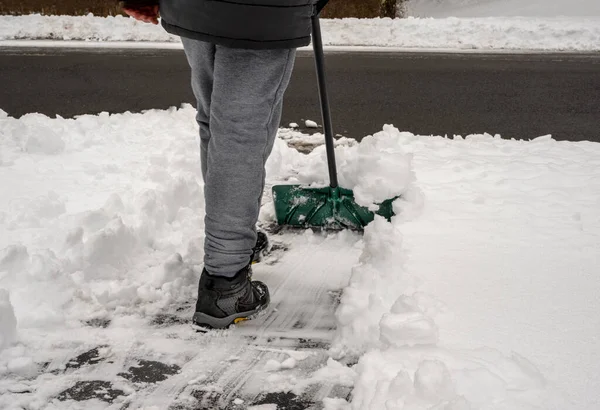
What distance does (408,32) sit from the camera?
1084 cm

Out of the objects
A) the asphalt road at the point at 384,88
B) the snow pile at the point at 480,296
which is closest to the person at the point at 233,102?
the snow pile at the point at 480,296

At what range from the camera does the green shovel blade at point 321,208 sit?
10.5 feet

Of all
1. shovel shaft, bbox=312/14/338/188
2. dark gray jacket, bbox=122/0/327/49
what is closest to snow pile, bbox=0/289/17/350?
dark gray jacket, bbox=122/0/327/49

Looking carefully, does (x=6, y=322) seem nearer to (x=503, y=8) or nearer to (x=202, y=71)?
(x=202, y=71)

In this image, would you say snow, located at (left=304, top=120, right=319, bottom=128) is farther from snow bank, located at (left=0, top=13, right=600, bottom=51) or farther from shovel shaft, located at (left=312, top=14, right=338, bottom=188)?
snow bank, located at (left=0, top=13, right=600, bottom=51)

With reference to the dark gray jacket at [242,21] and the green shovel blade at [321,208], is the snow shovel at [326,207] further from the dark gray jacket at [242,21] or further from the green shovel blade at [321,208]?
the dark gray jacket at [242,21]

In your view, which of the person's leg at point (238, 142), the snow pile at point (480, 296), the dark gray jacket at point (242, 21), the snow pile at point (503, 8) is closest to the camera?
the snow pile at point (480, 296)

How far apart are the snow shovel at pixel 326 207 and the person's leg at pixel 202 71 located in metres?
0.83

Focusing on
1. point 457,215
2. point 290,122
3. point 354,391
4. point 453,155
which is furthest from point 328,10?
point 354,391

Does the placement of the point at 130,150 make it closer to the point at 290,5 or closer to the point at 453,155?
the point at 453,155

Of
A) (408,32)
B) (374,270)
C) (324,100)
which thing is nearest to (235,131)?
(374,270)

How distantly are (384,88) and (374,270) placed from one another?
4884 millimetres

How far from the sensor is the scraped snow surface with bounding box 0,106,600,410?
6.29 ft

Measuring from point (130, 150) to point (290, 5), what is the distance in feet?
7.85
